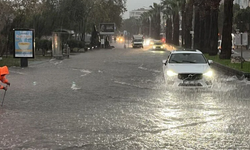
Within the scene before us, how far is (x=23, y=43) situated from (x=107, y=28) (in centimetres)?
5348

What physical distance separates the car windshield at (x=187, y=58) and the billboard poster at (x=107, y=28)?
2535 inches

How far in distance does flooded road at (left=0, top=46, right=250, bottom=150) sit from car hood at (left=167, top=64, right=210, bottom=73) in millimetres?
787

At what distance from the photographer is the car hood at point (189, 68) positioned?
15.9 m

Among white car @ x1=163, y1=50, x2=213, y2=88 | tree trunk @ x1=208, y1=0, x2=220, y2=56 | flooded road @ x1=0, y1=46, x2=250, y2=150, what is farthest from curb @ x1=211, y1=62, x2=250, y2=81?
tree trunk @ x1=208, y1=0, x2=220, y2=56

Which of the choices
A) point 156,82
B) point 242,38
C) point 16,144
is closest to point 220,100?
point 156,82

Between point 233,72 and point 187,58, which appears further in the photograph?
point 233,72

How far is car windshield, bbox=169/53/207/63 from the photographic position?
17.6 meters

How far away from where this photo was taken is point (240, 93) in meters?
15.2

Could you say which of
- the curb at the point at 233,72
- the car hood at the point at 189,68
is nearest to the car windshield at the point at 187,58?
the car hood at the point at 189,68

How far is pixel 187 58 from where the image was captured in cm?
1797

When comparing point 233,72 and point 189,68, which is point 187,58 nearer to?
point 189,68

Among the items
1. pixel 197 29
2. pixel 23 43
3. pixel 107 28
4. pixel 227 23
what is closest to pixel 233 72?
pixel 227 23

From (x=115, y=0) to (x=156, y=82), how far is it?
6249cm

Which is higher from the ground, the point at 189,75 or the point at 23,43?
the point at 23,43
